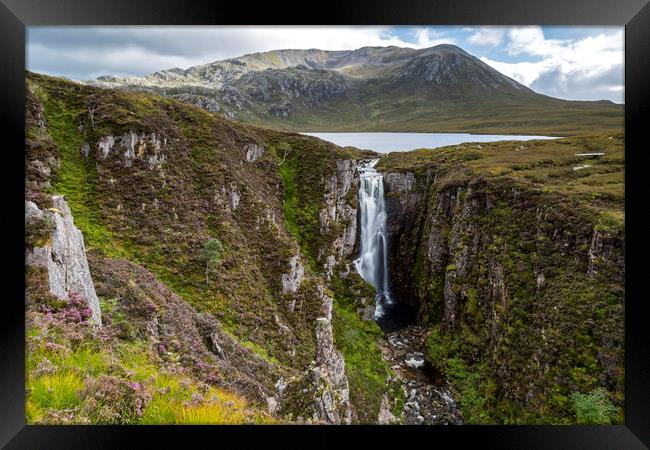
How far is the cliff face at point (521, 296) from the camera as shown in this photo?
38.9 ft

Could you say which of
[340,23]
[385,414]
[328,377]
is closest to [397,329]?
[385,414]

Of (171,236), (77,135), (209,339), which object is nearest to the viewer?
(209,339)

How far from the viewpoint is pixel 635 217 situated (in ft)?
15.3

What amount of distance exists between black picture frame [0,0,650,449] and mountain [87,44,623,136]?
69693 mm

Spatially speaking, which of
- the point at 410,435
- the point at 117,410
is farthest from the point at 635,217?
the point at 117,410

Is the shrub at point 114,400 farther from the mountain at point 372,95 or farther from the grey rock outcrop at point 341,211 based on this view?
the mountain at point 372,95

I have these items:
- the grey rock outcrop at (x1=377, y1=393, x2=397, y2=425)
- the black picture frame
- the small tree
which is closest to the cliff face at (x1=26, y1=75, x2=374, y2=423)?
the small tree

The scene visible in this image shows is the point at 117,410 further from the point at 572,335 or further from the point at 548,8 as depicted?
the point at 572,335

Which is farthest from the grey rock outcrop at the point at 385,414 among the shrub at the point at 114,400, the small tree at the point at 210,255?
the shrub at the point at 114,400

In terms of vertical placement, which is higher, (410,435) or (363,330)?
(410,435)

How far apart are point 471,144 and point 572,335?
36.7 m

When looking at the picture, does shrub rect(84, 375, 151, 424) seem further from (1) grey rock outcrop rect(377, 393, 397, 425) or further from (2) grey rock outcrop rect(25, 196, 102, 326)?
(1) grey rock outcrop rect(377, 393, 397, 425)

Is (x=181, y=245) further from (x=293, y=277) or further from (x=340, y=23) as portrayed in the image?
(x=340, y=23)

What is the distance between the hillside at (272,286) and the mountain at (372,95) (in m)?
55.6
